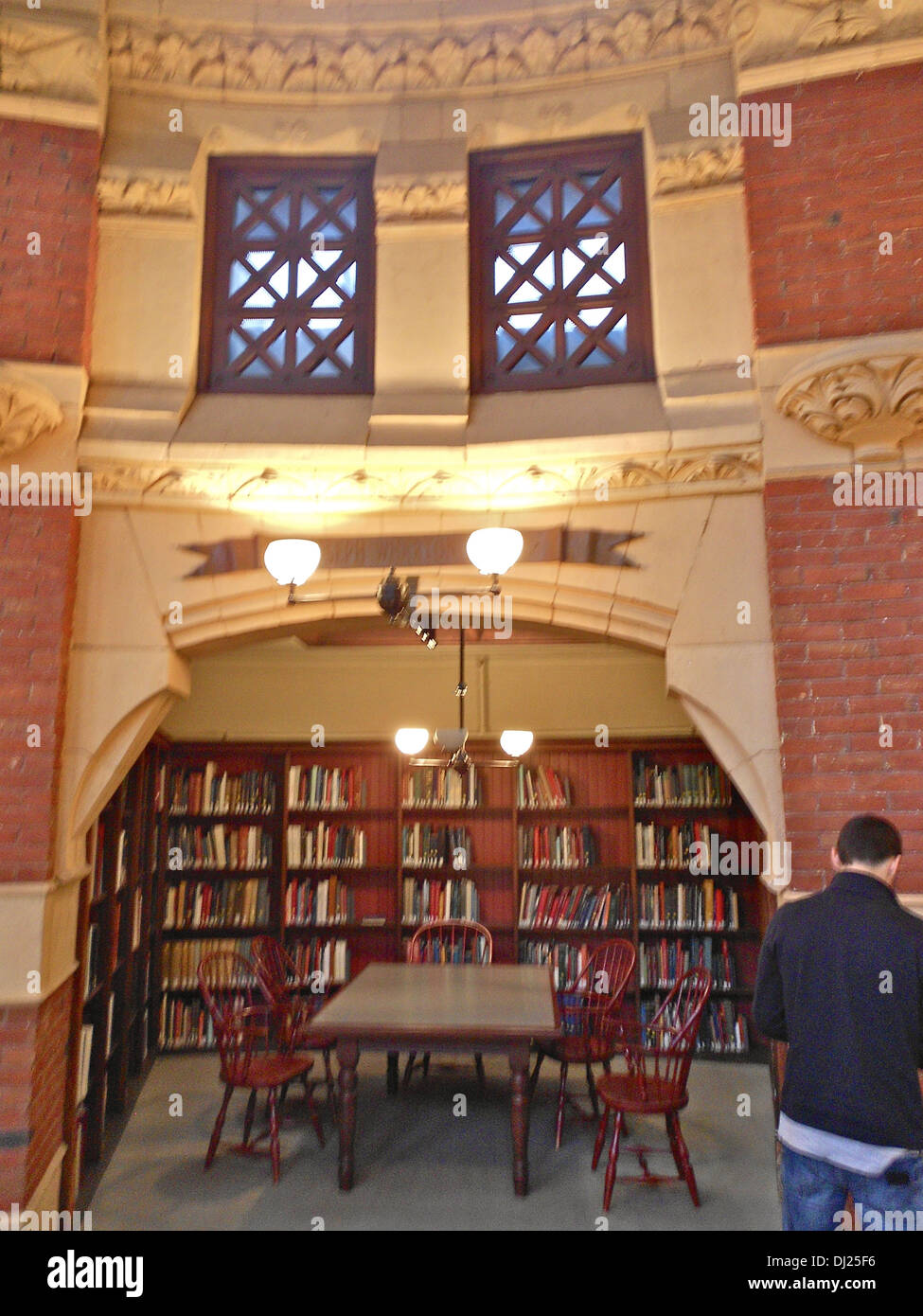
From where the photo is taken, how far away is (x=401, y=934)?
6117mm

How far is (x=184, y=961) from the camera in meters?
5.81

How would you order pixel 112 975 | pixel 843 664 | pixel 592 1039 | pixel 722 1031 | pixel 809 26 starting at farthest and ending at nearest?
pixel 722 1031 < pixel 592 1039 < pixel 112 975 < pixel 809 26 < pixel 843 664

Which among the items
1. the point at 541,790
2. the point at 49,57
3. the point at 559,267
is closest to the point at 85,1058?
the point at 541,790

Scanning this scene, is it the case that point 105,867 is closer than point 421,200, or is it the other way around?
point 421,200

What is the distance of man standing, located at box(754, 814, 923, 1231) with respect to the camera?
1981 millimetres

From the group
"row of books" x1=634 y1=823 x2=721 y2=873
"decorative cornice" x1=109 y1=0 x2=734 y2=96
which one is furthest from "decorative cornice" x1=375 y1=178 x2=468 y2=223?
"row of books" x1=634 y1=823 x2=721 y2=873

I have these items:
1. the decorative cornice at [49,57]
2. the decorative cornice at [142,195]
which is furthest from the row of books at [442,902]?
the decorative cornice at [49,57]

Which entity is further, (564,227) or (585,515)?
(564,227)

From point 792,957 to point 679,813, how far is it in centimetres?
414

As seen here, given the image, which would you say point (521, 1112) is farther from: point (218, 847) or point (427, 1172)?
point (218, 847)

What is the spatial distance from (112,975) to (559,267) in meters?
3.95

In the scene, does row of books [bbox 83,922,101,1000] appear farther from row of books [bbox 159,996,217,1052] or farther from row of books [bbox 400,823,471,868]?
row of books [bbox 400,823,471,868]
